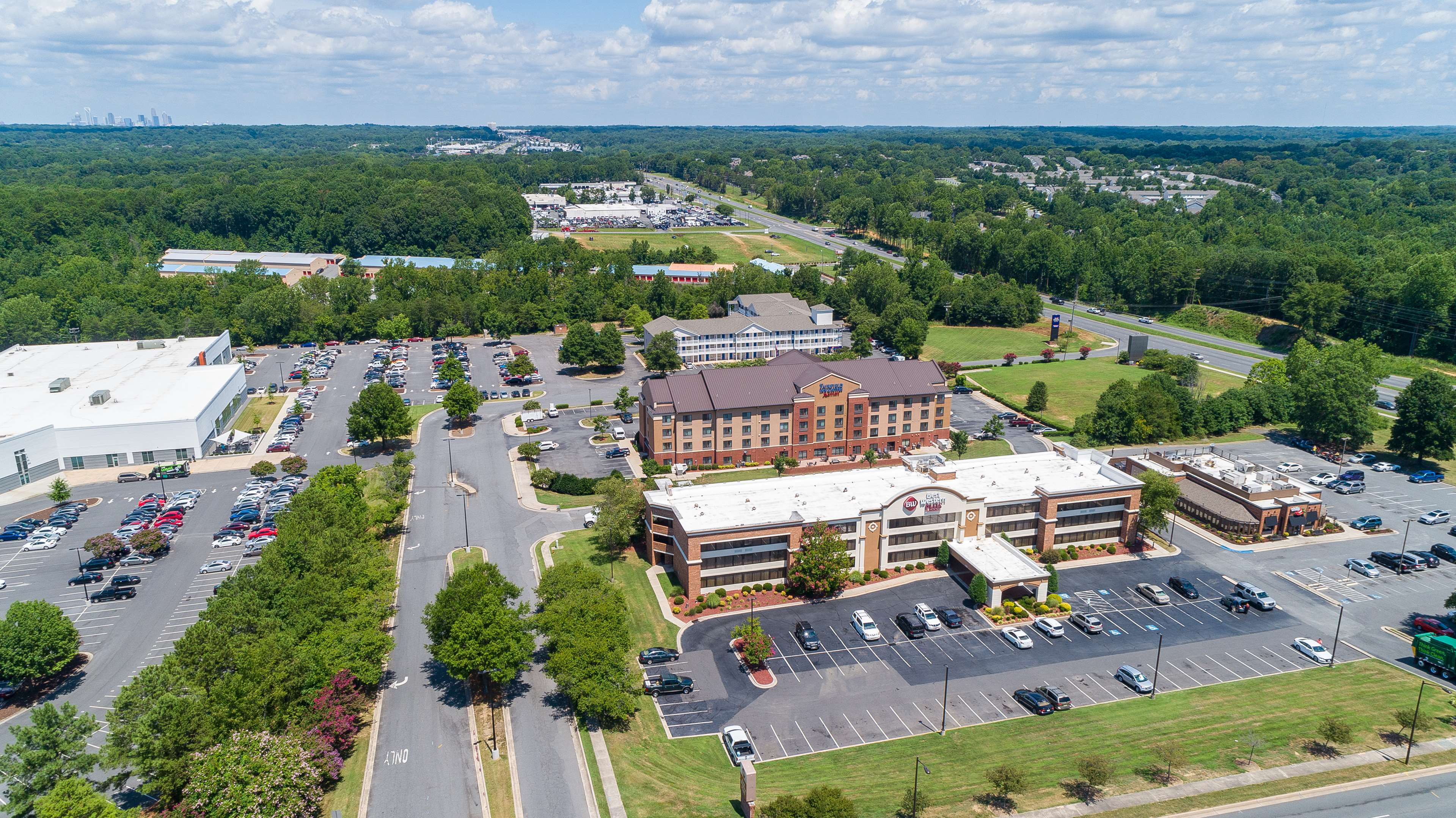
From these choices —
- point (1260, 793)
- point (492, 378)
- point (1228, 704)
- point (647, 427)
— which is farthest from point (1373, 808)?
point (492, 378)

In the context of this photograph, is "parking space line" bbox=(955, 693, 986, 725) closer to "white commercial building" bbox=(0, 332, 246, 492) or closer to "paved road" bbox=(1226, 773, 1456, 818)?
"paved road" bbox=(1226, 773, 1456, 818)

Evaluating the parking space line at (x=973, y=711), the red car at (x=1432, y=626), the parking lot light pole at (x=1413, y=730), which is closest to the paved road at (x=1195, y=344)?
the red car at (x=1432, y=626)

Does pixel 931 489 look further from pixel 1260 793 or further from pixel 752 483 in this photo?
pixel 1260 793

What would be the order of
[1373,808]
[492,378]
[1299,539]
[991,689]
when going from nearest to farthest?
[1373,808], [991,689], [1299,539], [492,378]

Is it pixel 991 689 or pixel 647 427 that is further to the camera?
pixel 647 427

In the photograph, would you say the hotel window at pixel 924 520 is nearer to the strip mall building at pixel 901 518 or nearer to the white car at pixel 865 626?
the strip mall building at pixel 901 518

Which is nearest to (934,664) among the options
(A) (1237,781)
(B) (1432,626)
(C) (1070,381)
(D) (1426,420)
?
(A) (1237,781)

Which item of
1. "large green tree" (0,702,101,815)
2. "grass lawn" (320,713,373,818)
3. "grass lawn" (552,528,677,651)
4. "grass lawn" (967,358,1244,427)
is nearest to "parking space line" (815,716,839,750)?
"grass lawn" (552,528,677,651)
